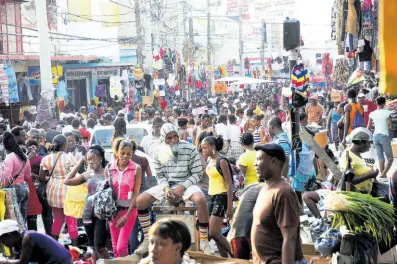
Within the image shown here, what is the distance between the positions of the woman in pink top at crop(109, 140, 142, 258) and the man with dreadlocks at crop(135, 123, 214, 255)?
13cm

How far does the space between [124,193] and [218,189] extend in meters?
1.15

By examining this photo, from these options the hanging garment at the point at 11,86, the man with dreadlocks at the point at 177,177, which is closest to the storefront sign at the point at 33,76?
the hanging garment at the point at 11,86

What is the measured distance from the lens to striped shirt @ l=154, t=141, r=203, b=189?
877cm

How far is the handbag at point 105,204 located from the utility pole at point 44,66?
52.9ft

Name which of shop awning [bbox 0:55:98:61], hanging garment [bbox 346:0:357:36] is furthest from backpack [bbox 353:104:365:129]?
shop awning [bbox 0:55:98:61]

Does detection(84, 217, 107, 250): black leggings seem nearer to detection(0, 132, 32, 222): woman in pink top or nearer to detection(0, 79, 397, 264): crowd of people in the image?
detection(0, 79, 397, 264): crowd of people

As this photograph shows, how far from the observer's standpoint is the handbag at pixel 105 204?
8391 mm

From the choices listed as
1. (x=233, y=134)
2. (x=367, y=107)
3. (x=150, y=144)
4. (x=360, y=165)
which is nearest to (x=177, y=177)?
(x=360, y=165)

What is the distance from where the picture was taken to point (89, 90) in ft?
134

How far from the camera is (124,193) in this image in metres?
8.62

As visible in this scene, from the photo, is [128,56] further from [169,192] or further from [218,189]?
[169,192]

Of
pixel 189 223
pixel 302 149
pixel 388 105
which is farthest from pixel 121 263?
pixel 388 105

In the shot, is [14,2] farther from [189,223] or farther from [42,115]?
[189,223]

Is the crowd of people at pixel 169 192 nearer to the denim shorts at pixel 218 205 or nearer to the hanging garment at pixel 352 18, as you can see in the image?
the denim shorts at pixel 218 205
